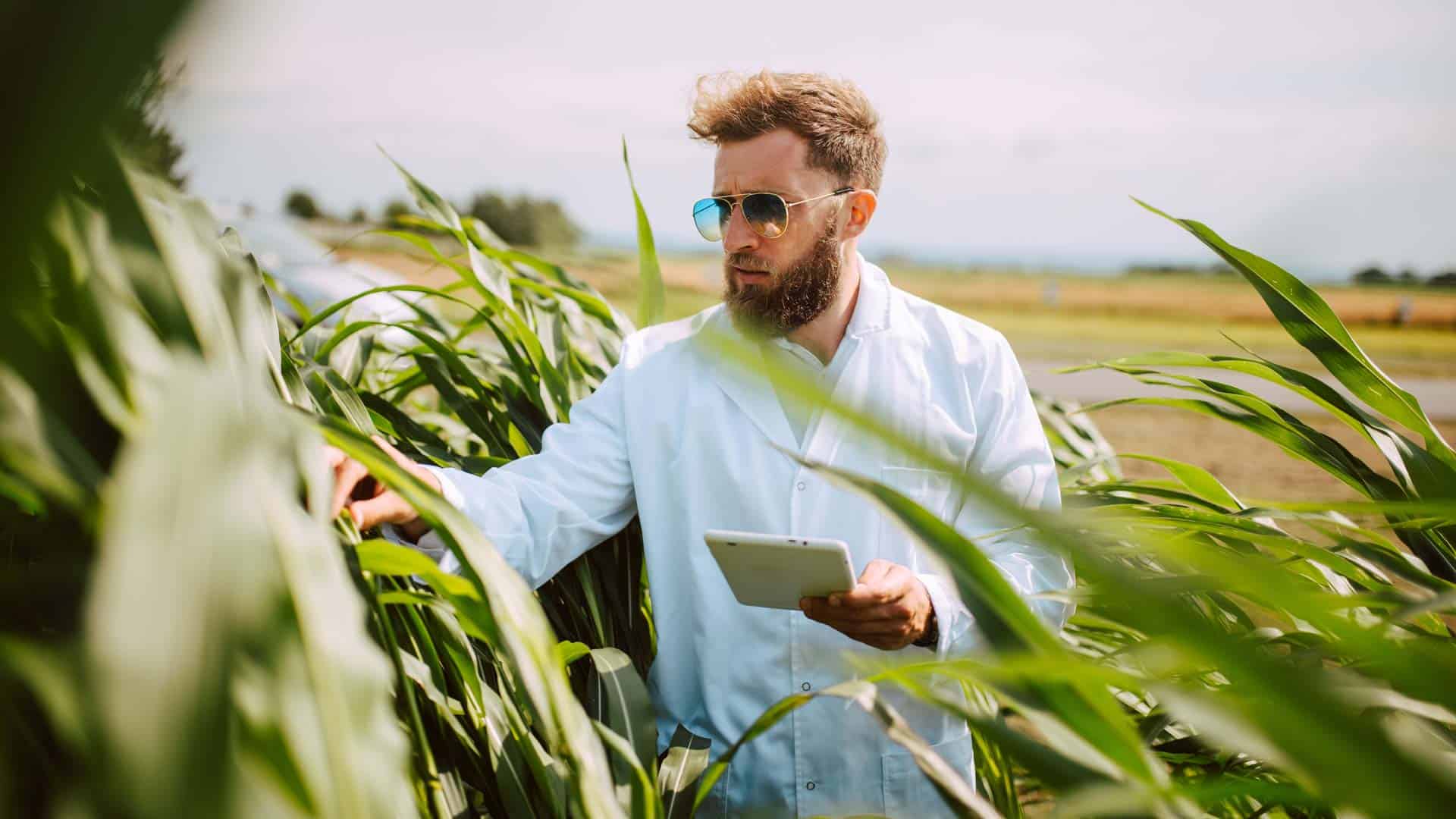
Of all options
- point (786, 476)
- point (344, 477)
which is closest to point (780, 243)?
point (786, 476)

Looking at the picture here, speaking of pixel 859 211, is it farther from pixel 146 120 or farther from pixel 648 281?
pixel 146 120

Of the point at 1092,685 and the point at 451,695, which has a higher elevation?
the point at 1092,685

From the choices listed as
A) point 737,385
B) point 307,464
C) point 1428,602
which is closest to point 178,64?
point 307,464

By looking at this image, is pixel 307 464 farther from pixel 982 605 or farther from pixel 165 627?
pixel 982 605

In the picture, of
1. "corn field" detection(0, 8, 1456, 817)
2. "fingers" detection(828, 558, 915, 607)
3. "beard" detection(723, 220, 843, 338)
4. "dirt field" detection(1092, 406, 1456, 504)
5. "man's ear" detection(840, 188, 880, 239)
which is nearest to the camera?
"corn field" detection(0, 8, 1456, 817)

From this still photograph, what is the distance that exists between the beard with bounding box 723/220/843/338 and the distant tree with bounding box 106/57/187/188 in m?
1.03

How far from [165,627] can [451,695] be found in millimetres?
641

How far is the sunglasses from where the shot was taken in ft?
6.18

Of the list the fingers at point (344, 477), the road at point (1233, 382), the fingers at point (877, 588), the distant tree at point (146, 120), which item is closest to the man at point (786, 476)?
the fingers at point (877, 588)

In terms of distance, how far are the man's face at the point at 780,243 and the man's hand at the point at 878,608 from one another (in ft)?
2.14

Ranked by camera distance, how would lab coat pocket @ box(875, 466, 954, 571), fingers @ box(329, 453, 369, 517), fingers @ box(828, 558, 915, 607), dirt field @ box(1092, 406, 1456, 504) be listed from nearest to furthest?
fingers @ box(329, 453, 369, 517) → fingers @ box(828, 558, 915, 607) → lab coat pocket @ box(875, 466, 954, 571) → dirt field @ box(1092, 406, 1456, 504)

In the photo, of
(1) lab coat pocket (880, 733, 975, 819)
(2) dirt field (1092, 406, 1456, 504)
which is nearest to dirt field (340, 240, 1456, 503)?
(2) dirt field (1092, 406, 1456, 504)

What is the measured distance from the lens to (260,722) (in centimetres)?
42

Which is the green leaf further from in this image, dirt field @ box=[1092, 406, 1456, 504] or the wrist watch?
dirt field @ box=[1092, 406, 1456, 504]
